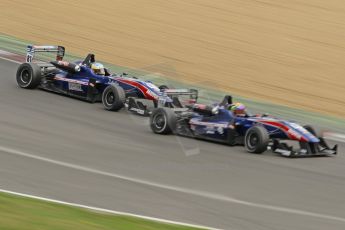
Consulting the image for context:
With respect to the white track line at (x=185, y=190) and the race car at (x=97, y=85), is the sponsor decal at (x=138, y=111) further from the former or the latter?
the white track line at (x=185, y=190)

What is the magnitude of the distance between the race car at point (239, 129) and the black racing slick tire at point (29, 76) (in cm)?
390

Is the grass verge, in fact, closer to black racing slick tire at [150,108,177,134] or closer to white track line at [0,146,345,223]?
white track line at [0,146,345,223]

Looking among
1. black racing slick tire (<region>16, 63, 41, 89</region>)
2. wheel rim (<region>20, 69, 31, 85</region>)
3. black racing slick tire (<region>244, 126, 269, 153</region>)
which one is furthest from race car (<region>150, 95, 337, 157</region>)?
wheel rim (<region>20, 69, 31, 85</region>)

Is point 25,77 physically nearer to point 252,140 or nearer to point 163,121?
point 163,121

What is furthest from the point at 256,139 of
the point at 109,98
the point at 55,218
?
the point at 55,218

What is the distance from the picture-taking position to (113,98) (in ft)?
62.2

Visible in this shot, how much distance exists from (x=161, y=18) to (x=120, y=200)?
62.7 ft

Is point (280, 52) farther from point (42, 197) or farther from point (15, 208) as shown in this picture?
point (15, 208)

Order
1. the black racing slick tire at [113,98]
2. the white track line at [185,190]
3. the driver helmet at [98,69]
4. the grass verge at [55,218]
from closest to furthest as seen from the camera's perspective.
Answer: the grass verge at [55,218]
the white track line at [185,190]
the black racing slick tire at [113,98]
the driver helmet at [98,69]

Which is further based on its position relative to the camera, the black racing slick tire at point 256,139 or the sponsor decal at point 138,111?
the sponsor decal at point 138,111

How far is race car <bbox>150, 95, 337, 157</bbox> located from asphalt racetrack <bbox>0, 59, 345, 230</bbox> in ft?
0.75

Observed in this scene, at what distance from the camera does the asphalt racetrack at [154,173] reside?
11852mm

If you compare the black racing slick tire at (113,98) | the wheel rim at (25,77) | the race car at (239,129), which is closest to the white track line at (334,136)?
the race car at (239,129)

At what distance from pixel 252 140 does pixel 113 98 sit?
12.8ft
